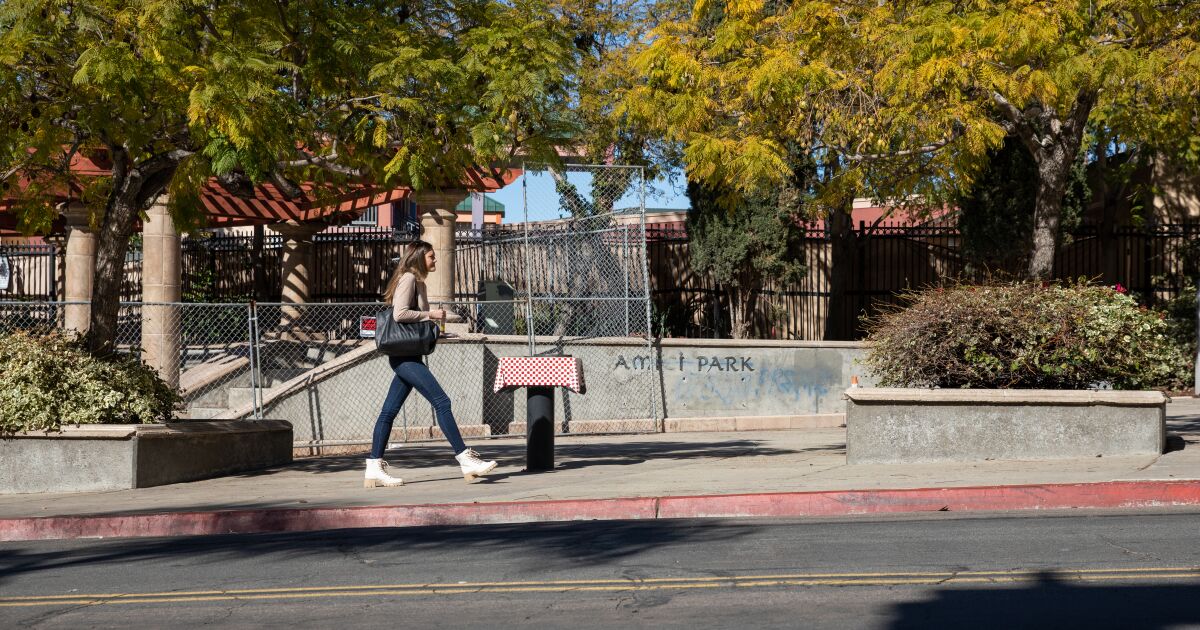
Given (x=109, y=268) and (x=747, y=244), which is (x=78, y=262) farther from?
(x=747, y=244)

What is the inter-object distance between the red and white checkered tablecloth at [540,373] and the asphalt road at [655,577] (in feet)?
9.78

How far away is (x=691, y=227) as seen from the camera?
23.5 m

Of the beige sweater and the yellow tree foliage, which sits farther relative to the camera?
the yellow tree foliage

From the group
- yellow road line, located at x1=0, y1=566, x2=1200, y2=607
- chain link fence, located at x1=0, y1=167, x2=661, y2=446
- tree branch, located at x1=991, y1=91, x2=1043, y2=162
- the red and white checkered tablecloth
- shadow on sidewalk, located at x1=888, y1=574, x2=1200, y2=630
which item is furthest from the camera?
chain link fence, located at x1=0, y1=167, x2=661, y2=446

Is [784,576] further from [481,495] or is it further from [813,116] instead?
[813,116]

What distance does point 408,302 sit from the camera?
1053 cm

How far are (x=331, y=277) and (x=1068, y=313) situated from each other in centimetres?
1672

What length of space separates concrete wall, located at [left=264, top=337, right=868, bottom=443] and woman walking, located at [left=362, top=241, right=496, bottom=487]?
256 inches

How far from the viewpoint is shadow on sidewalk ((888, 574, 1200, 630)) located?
17.5 feet

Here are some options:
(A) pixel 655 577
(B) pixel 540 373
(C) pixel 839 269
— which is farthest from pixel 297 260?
(A) pixel 655 577

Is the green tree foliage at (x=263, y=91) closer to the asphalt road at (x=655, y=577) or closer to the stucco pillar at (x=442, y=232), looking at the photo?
the asphalt road at (x=655, y=577)

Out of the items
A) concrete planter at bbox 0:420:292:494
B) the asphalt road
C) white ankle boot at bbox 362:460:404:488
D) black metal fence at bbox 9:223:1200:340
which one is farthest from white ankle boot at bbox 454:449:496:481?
black metal fence at bbox 9:223:1200:340

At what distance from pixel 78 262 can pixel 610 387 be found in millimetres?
9539

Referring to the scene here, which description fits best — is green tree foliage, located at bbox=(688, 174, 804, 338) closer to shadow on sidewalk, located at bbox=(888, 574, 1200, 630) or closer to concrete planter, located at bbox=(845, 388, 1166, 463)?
concrete planter, located at bbox=(845, 388, 1166, 463)
